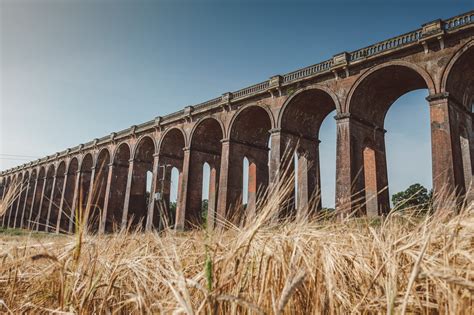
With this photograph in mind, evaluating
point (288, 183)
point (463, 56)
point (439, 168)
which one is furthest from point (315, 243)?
point (463, 56)

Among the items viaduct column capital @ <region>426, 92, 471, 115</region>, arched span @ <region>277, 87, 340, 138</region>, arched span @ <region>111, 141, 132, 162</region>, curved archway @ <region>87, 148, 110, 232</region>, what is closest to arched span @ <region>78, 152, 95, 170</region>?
curved archway @ <region>87, 148, 110, 232</region>

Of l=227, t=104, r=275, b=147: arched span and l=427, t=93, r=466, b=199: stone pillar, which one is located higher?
l=227, t=104, r=275, b=147: arched span

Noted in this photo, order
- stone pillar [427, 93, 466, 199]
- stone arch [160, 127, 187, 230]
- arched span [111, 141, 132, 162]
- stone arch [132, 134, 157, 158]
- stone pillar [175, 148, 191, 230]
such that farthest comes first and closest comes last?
arched span [111, 141, 132, 162] → stone arch [132, 134, 157, 158] → stone arch [160, 127, 187, 230] → stone pillar [175, 148, 191, 230] → stone pillar [427, 93, 466, 199]

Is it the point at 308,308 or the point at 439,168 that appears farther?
the point at 439,168

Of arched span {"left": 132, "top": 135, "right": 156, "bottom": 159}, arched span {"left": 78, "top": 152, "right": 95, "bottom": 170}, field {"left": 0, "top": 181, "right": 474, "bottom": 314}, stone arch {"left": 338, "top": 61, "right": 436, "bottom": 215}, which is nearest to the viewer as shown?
field {"left": 0, "top": 181, "right": 474, "bottom": 314}

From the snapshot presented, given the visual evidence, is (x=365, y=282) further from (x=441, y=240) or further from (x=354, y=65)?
(x=354, y=65)

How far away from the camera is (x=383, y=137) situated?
16.0 m

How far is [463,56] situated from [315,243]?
13156mm

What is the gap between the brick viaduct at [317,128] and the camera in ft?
37.5

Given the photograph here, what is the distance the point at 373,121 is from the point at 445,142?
15.3 ft

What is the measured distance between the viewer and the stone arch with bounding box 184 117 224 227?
20344 millimetres

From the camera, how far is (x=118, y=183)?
27062mm

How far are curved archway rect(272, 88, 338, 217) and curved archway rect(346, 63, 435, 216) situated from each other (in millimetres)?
1678

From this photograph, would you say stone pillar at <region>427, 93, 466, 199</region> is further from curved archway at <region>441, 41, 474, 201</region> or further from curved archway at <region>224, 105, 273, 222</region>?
curved archway at <region>224, 105, 273, 222</region>
